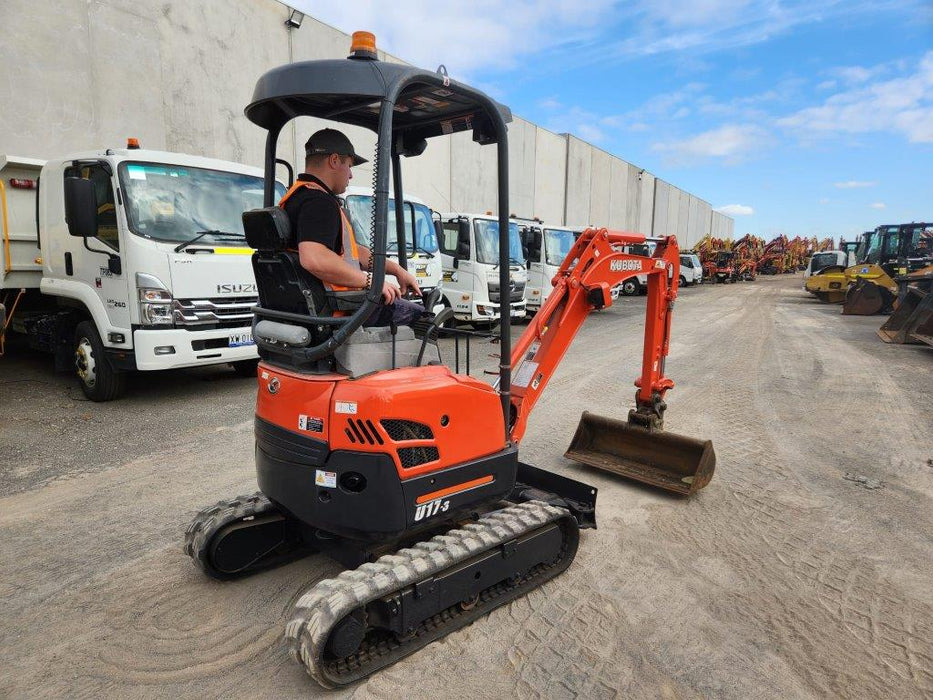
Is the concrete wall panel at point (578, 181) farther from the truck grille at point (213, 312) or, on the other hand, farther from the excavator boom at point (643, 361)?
the excavator boom at point (643, 361)

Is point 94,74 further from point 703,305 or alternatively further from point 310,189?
point 703,305

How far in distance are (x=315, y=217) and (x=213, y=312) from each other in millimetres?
4353

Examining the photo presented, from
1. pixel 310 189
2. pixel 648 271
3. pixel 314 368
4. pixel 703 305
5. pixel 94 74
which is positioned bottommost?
pixel 703 305

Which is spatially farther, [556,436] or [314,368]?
[556,436]

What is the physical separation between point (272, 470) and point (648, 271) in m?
3.20

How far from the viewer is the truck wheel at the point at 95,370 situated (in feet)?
21.2

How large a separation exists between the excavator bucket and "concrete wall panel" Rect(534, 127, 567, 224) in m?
14.1

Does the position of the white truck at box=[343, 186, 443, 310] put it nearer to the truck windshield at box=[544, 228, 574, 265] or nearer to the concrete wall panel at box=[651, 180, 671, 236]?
the truck windshield at box=[544, 228, 574, 265]

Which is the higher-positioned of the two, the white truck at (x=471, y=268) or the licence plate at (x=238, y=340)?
the white truck at (x=471, y=268)

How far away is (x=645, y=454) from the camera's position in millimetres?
4805

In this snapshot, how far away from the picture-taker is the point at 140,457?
505 cm

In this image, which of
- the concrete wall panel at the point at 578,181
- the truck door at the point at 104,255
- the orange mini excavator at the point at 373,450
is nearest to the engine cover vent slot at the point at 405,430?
the orange mini excavator at the point at 373,450

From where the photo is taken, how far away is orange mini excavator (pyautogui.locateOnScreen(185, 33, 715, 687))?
2.49 meters

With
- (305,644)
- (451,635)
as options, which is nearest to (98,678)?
(305,644)
